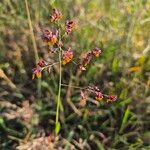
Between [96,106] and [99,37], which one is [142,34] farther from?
[96,106]

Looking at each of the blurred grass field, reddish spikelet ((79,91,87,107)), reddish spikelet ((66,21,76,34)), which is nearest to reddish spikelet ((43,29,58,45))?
reddish spikelet ((66,21,76,34))

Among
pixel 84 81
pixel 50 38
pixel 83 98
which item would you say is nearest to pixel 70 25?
pixel 50 38

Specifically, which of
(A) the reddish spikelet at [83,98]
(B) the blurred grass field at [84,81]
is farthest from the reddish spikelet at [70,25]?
(B) the blurred grass field at [84,81]

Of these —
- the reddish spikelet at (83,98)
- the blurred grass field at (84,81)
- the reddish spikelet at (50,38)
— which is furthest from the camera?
the blurred grass field at (84,81)

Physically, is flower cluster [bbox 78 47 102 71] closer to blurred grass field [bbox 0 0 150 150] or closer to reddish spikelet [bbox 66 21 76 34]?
reddish spikelet [bbox 66 21 76 34]

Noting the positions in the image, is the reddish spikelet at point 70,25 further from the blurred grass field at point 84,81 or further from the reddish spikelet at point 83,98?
the blurred grass field at point 84,81

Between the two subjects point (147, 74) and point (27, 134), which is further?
point (147, 74)

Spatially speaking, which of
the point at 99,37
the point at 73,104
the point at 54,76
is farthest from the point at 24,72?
the point at 99,37

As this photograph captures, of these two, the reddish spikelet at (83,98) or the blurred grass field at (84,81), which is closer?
the reddish spikelet at (83,98)
